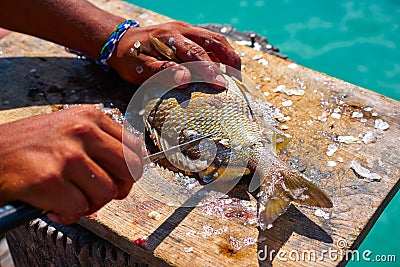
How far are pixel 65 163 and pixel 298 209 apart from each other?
0.75 meters

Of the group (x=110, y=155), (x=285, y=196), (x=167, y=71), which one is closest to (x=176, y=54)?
(x=167, y=71)

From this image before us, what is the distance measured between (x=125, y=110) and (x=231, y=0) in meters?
3.01

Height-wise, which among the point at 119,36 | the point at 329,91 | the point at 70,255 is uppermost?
the point at 329,91

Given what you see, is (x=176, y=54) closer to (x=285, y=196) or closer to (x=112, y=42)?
(x=112, y=42)

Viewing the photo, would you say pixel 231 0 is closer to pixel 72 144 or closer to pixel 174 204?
pixel 174 204

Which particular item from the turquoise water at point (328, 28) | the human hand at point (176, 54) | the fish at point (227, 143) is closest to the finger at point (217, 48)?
the human hand at point (176, 54)

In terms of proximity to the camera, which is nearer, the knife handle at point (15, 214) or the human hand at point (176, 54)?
the knife handle at point (15, 214)

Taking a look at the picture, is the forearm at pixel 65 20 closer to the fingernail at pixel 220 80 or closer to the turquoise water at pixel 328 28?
the fingernail at pixel 220 80

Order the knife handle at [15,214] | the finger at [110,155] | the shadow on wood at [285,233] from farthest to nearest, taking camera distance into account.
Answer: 1. the shadow on wood at [285,233]
2. the finger at [110,155]
3. the knife handle at [15,214]

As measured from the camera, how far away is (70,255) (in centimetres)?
184

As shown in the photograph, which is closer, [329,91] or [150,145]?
[150,145]

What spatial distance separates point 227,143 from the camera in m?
1.68

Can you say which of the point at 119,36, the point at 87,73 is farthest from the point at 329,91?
the point at 87,73

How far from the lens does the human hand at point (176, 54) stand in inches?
72.6
